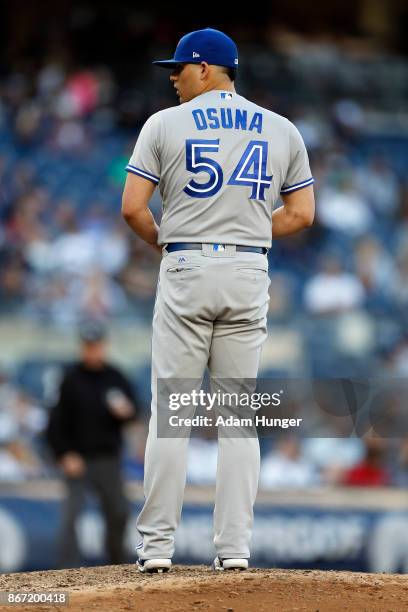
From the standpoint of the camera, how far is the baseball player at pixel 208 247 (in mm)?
5105

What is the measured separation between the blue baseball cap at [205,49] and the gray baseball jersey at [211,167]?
15 centimetres

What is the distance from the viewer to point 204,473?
11578 mm

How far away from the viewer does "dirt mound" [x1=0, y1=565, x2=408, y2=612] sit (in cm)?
481

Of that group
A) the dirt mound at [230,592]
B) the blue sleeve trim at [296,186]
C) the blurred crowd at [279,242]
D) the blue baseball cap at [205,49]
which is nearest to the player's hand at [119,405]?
the blurred crowd at [279,242]

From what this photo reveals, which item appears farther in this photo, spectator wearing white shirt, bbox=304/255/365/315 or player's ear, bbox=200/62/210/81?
spectator wearing white shirt, bbox=304/255/365/315

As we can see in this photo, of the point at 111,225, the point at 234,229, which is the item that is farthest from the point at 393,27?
the point at 234,229

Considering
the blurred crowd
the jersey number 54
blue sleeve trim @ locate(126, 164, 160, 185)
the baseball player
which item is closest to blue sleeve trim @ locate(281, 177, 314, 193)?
the baseball player

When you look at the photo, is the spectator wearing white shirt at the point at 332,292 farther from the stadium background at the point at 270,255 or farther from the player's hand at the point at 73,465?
the player's hand at the point at 73,465

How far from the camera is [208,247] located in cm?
511

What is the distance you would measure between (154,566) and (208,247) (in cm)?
132

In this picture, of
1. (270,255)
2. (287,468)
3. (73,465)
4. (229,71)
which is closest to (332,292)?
(270,255)

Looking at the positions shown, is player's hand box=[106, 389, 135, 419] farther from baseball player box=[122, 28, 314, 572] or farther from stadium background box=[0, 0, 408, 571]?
baseball player box=[122, 28, 314, 572]

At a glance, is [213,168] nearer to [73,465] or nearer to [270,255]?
[73,465]

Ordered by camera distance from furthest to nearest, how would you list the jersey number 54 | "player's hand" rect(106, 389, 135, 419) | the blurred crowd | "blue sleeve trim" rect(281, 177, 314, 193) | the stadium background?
the blurred crowd, the stadium background, "player's hand" rect(106, 389, 135, 419), "blue sleeve trim" rect(281, 177, 314, 193), the jersey number 54
